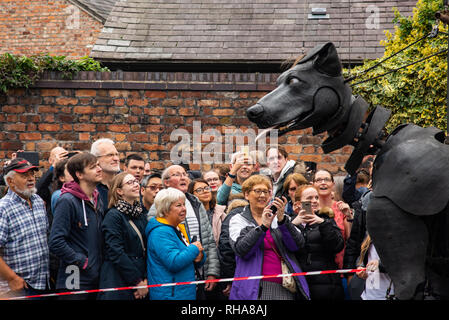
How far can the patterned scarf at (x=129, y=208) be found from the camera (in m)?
5.38

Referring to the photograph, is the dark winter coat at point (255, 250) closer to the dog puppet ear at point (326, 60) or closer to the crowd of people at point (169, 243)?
the crowd of people at point (169, 243)

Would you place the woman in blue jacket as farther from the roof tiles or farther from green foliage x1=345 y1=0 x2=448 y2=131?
the roof tiles

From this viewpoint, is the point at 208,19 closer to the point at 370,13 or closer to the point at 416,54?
the point at 370,13

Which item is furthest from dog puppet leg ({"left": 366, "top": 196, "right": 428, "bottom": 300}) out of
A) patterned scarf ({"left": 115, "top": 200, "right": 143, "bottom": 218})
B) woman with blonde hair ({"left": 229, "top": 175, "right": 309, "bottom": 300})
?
patterned scarf ({"left": 115, "top": 200, "right": 143, "bottom": 218})

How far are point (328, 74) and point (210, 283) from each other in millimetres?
3014

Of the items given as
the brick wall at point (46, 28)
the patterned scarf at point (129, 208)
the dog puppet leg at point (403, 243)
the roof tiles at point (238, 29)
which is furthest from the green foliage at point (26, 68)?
the brick wall at point (46, 28)

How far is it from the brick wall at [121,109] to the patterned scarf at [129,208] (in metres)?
3.09

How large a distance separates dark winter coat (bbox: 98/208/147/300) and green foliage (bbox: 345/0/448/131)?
154 inches

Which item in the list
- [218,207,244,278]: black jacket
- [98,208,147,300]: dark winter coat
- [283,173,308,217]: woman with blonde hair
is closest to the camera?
[98,208,147,300]: dark winter coat

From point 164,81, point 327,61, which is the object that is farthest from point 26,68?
point 327,61

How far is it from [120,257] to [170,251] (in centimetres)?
46

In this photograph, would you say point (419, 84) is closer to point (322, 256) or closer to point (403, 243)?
point (322, 256)

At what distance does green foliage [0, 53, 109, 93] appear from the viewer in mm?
8492

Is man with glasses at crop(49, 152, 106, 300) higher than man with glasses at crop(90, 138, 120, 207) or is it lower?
A: lower
